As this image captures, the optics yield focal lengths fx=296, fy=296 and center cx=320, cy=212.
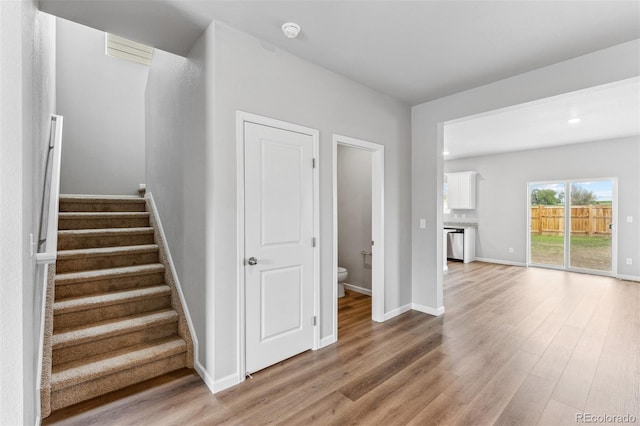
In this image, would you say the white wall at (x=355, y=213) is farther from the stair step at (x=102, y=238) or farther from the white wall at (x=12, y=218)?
the white wall at (x=12, y=218)

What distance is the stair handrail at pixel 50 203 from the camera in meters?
1.66

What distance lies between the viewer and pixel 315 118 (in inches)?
111

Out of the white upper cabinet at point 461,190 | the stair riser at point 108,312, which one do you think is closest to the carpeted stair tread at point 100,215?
the stair riser at point 108,312

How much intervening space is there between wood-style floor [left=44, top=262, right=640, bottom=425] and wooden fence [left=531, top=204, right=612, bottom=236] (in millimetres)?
3009

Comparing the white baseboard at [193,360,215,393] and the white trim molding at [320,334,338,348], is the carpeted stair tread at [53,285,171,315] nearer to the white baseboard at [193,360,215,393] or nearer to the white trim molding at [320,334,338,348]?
the white baseboard at [193,360,215,393]

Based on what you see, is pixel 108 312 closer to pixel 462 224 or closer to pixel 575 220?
pixel 462 224

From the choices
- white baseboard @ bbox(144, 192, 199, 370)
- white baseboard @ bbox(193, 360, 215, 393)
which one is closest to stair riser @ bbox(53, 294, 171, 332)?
white baseboard @ bbox(144, 192, 199, 370)

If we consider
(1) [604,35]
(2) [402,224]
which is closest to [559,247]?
(2) [402,224]

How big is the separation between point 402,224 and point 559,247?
4.96 metres

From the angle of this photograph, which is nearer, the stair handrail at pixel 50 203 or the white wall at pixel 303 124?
the stair handrail at pixel 50 203

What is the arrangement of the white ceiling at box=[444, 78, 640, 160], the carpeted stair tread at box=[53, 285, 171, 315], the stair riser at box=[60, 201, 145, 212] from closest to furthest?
1. the carpeted stair tread at box=[53, 285, 171, 315]
2. the stair riser at box=[60, 201, 145, 212]
3. the white ceiling at box=[444, 78, 640, 160]

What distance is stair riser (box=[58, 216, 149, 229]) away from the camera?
3.19 meters

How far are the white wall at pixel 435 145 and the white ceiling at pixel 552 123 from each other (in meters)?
0.12

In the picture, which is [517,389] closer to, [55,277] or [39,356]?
[39,356]
